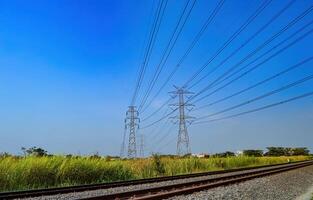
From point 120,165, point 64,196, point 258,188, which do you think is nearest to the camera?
point 64,196

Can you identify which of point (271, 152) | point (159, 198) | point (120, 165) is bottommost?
point (159, 198)

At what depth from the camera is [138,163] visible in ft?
97.2

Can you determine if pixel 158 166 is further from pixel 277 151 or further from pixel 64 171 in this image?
pixel 277 151

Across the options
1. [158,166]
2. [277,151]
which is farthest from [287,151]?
[158,166]

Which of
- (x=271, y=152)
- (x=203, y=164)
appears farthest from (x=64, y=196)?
(x=271, y=152)

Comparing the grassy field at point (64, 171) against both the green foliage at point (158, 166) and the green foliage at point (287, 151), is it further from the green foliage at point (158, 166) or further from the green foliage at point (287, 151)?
the green foliage at point (287, 151)

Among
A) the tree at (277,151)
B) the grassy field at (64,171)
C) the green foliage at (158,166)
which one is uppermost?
the tree at (277,151)

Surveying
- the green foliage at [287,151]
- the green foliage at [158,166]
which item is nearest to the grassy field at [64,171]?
the green foliage at [158,166]

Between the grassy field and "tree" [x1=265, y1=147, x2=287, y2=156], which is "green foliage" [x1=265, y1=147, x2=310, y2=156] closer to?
"tree" [x1=265, y1=147, x2=287, y2=156]

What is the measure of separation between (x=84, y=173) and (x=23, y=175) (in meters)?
4.04

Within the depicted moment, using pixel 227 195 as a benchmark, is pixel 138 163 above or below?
above

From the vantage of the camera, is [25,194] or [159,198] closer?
[159,198]

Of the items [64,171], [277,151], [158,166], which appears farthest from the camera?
[277,151]

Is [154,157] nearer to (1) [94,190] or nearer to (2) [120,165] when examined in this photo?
(2) [120,165]
